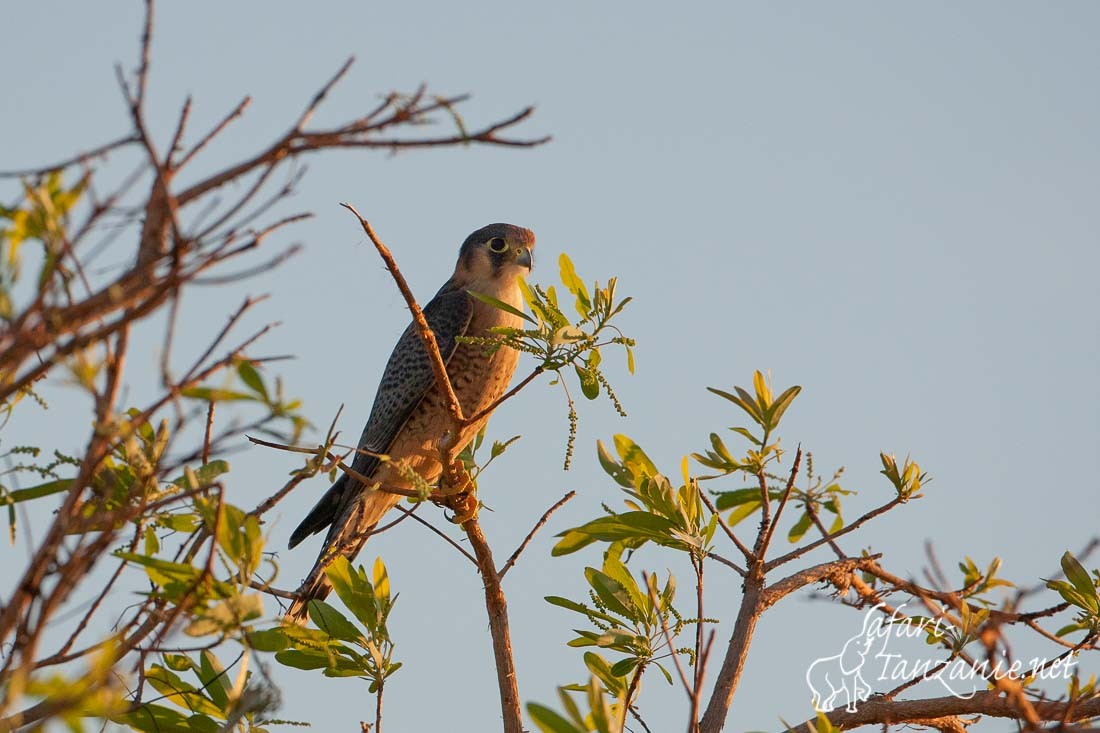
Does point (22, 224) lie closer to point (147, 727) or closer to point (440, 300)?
point (147, 727)

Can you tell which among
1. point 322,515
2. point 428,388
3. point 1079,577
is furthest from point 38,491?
point 428,388

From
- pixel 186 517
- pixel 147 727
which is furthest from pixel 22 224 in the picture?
pixel 147 727

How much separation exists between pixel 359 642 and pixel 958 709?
5.95 ft

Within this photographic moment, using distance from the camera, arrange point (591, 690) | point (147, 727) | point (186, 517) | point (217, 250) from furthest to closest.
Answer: point (147, 727) < point (186, 517) < point (591, 690) < point (217, 250)

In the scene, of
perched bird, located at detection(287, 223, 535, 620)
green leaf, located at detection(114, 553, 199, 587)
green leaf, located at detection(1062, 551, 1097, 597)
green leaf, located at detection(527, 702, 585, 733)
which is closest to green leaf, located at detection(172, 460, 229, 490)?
green leaf, located at detection(114, 553, 199, 587)

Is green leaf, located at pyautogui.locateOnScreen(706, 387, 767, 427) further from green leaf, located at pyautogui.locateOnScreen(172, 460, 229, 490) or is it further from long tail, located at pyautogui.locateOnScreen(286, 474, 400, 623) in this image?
long tail, located at pyautogui.locateOnScreen(286, 474, 400, 623)

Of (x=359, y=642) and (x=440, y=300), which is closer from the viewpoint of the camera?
(x=359, y=642)

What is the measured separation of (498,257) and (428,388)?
120 cm

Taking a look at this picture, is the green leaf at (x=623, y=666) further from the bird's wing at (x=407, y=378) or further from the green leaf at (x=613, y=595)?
the bird's wing at (x=407, y=378)

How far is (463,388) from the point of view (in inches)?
267

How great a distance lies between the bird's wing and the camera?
6.84 metres

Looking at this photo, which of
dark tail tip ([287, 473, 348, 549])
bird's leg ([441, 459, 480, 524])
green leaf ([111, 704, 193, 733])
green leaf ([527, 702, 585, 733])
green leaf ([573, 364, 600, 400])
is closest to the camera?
green leaf ([527, 702, 585, 733])

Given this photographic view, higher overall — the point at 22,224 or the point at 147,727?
the point at 22,224

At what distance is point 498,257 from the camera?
303 inches
